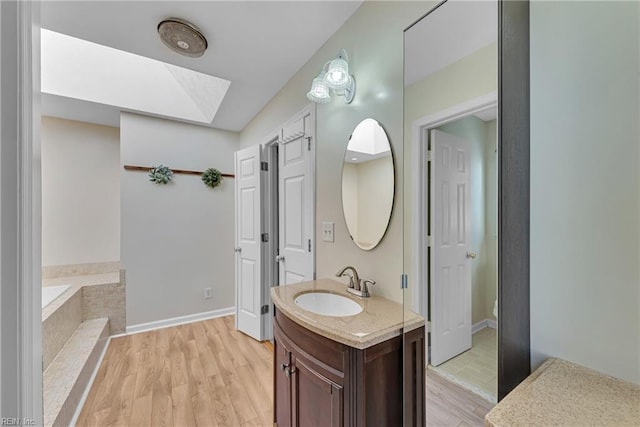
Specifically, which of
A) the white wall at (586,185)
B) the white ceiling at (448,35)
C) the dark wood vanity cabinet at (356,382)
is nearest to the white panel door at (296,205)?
the dark wood vanity cabinet at (356,382)

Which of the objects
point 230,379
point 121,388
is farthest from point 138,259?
point 230,379

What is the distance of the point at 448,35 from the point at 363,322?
1.15 m

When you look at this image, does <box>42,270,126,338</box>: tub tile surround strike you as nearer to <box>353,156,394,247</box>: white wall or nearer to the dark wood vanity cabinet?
the dark wood vanity cabinet

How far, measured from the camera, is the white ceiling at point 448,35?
2.84 feet

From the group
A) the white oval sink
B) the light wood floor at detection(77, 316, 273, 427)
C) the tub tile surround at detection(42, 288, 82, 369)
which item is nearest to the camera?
the white oval sink

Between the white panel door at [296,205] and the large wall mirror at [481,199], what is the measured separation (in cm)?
115

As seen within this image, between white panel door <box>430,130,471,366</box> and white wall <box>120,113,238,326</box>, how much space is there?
3.07m

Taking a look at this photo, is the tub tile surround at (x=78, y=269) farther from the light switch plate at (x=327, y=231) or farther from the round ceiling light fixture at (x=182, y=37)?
the light switch plate at (x=327, y=231)

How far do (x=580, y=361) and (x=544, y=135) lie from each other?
70 cm

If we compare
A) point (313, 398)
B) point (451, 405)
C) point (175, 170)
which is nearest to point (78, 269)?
point (175, 170)

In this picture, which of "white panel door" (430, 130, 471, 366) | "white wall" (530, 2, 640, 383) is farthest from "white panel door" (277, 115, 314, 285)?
"white wall" (530, 2, 640, 383)

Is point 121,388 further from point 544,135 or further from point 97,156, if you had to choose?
point 544,135

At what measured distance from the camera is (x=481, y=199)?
2.77ft

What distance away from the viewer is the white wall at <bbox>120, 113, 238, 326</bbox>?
292 cm
